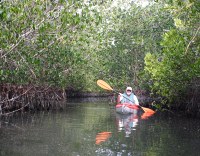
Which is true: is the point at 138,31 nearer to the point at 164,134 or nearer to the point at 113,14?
the point at 113,14

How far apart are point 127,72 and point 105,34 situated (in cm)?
217

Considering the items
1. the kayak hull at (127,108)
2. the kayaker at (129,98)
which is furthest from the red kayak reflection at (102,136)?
the kayaker at (129,98)

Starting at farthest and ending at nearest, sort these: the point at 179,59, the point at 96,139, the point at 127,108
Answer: the point at 127,108 → the point at 179,59 → the point at 96,139

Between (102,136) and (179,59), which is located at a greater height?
(179,59)

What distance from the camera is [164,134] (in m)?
8.51

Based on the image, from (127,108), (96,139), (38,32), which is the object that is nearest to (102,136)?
(96,139)

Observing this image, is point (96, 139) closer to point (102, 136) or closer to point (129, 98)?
point (102, 136)

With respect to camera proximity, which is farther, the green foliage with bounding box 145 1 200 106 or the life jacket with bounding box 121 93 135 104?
the life jacket with bounding box 121 93 135 104

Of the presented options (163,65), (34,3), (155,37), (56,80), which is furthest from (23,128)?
(155,37)

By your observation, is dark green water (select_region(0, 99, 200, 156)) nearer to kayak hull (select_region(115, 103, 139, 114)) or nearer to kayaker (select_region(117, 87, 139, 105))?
kayak hull (select_region(115, 103, 139, 114))

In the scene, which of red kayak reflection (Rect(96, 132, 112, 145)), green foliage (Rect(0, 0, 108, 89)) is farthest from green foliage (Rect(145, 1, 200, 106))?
red kayak reflection (Rect(96, 132, 112, 145))

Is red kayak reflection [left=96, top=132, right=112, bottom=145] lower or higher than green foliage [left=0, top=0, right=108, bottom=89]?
lower

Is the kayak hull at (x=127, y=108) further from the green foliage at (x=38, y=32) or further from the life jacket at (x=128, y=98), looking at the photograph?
the green foliage at (x=38, y=32)

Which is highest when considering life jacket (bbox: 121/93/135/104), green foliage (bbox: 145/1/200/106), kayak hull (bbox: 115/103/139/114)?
green foliage (bbox: 145/1/200/106)
